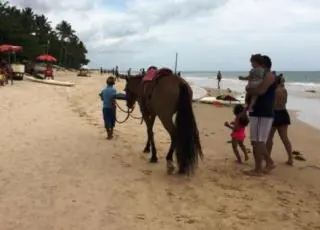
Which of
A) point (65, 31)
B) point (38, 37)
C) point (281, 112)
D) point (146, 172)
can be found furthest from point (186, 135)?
point (65, 31)

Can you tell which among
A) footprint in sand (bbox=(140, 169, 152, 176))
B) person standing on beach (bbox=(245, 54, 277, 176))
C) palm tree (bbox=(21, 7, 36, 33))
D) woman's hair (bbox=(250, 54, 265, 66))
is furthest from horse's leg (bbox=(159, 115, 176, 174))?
palm tree (bbox=(21, 7, 36, 33))

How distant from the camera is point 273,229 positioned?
5.16 meters

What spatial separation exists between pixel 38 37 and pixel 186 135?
7260 cm

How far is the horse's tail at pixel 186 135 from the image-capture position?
7105 millimetres

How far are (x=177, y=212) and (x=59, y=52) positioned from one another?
285 feet

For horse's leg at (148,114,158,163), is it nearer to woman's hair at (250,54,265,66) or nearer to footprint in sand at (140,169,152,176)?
footprint in sand at (140,169,152,176)

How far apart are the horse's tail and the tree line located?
124 ft

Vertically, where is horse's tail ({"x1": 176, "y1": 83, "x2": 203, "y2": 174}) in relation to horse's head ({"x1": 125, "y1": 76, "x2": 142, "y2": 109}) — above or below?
below

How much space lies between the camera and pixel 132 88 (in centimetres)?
959

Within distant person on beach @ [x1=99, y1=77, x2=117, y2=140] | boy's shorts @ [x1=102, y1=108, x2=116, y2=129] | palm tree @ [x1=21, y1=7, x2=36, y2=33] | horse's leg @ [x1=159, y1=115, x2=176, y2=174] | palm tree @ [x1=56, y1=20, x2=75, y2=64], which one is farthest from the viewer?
palm tree @ [x1=56, y1=20, x2=75, y2=64]

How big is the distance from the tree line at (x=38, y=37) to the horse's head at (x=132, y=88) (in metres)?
35.2

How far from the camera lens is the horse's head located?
942cm

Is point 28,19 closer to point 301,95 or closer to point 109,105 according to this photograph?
point 301,95

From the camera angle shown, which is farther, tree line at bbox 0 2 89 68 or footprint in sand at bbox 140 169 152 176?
tree line at bbox 0 2 89 68
